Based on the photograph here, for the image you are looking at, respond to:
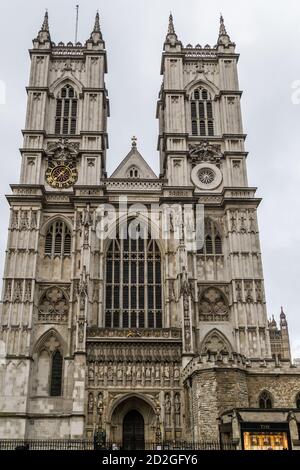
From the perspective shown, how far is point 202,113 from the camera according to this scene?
42.7m

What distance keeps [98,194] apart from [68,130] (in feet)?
21.6

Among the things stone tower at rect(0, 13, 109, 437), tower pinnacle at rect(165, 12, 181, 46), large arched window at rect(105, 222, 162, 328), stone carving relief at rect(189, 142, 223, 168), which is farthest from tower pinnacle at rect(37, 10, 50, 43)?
large arched window at rect(105, 222, 162, 328)

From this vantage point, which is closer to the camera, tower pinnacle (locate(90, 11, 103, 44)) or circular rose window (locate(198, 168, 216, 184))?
circular rose window (locate(198, 168, 216, 184))

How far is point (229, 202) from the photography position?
3803 centimetres

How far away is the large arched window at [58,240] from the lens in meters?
37.0

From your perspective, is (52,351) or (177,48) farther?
(177,48)

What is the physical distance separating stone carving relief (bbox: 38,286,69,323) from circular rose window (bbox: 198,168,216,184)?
500 inches

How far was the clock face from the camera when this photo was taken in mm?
39156

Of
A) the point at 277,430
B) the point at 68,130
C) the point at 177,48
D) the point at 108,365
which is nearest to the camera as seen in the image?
the point at 277,430

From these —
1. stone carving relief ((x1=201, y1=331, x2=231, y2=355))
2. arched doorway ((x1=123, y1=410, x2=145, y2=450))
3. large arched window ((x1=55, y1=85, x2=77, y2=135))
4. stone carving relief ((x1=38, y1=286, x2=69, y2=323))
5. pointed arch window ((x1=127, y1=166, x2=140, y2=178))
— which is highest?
large arched window ((x1=55, y1=85, x2=77, y2=135))

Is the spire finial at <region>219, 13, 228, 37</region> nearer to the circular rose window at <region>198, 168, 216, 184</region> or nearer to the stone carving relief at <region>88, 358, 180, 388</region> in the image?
the circular rose window at <region>198, 168, 216, 184</region>
